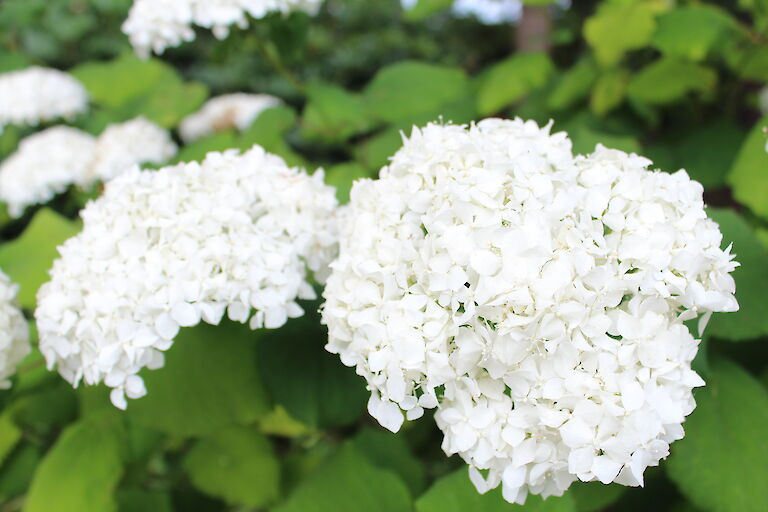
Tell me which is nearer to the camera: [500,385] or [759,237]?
[500,385]

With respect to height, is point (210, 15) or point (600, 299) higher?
point (600, 299)

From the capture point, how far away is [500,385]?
856 millimetres

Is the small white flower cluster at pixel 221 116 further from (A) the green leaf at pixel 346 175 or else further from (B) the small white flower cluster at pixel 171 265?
(B) the small white flower cluster at pixel 171 265

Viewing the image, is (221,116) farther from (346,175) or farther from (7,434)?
(7,434)

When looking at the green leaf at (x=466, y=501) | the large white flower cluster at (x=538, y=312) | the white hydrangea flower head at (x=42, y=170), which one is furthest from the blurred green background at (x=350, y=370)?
Answer: the large white flower cluster at (x=538, y=312)

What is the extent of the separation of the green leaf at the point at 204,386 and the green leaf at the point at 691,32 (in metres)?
1.22

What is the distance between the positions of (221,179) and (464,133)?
1.35ft

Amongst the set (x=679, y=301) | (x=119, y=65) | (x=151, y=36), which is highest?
(x=679, y=301)

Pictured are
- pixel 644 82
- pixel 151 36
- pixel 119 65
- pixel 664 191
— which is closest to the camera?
pixel 664 191

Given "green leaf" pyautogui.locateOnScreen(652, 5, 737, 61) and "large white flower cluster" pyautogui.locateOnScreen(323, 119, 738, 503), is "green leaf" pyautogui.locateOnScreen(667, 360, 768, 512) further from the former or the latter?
"green leaf" pyautogui.locateOnScreen(652, 5, 737, 61)

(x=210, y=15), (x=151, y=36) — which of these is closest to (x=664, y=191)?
(x=210, y=15)

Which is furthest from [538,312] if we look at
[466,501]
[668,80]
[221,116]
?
[221,116]

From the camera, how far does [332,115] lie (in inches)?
75.9

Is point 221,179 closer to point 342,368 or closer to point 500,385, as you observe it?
point 342,368
